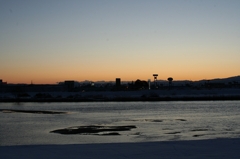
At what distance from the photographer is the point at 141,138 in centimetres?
1831

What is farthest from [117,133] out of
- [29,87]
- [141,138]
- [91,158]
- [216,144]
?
[29,87]

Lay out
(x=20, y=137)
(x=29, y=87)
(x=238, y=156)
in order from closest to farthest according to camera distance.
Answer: (x=238, y=156)
(x=20, y=137)
(x=29, y=87)

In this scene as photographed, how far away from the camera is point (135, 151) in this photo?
1251 cm

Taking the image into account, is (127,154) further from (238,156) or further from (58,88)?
(58,88)

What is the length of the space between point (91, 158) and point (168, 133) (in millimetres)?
9385

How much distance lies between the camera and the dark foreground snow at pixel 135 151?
11.6 meters

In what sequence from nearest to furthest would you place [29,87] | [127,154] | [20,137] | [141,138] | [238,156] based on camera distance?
[238,156], [127,154], [141,138], [20,137], [29,87]

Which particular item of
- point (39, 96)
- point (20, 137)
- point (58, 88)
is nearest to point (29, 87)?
point (58, 88)

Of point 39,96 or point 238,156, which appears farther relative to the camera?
point 39,96

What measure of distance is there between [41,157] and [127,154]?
271 centimetres

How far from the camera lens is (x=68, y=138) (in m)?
19.2

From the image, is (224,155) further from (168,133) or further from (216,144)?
(168,133)

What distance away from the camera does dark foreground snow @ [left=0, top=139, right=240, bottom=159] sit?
11594 millimetres

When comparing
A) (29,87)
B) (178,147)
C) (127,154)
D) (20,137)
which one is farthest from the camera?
(29,87)
